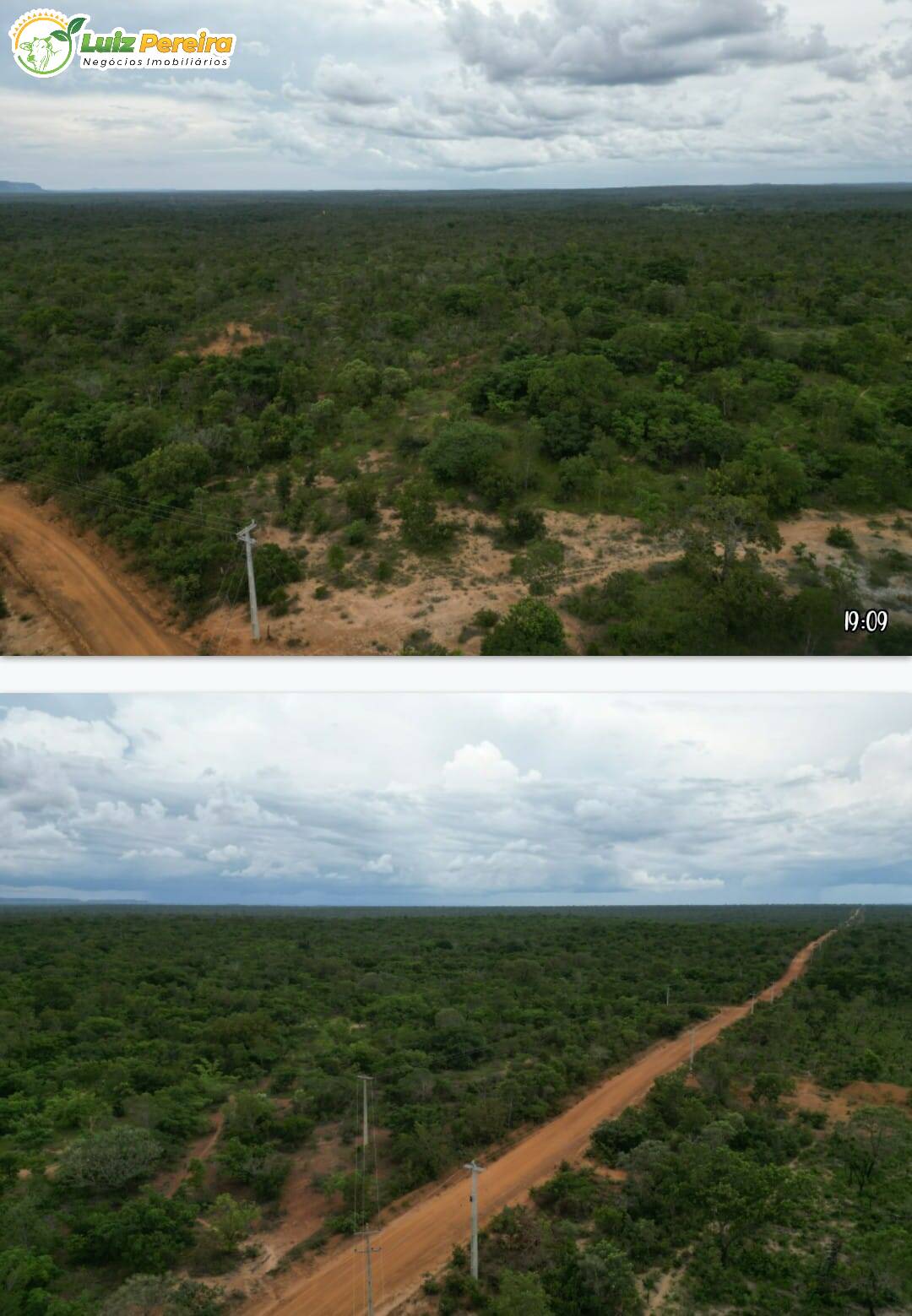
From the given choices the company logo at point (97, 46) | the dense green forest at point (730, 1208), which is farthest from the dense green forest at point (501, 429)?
the dense green forest at point (730, 1208)

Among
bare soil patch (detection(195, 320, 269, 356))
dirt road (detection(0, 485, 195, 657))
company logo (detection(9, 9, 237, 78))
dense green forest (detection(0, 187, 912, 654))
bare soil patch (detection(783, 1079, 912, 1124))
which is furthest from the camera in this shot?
bare soil patch (detection(195, 320, 269, 356))

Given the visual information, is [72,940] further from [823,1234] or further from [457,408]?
[823,1234]

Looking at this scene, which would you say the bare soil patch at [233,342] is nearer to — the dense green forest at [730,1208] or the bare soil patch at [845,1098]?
the dense green forest at [730,1208]

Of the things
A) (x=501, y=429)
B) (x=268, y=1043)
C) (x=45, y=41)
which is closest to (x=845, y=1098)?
(x=268, y=1043)

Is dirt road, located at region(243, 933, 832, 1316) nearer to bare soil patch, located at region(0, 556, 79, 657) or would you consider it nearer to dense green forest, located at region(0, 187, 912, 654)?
dense green forest, located at region(0, 187, 912, 654)

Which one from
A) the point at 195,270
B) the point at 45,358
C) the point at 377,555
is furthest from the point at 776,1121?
the point at 195,270

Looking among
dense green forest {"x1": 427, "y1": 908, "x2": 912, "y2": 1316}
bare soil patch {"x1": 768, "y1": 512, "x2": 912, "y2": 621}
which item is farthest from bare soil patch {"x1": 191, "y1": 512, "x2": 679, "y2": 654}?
dense green forest {"x1": 427, "y1": 908, "x2": 912, "y2": 1316}
